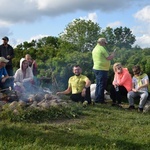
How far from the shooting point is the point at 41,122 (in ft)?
21.3

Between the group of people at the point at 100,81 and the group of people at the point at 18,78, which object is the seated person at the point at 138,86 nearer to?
the group of people at the point at 100,81

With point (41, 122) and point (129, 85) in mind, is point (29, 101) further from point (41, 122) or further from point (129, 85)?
point (129, 85)

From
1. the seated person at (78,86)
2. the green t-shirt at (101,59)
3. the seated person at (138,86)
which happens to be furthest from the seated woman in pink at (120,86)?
the seated person at (78,86)

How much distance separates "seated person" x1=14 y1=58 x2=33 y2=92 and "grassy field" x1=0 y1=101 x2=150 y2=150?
2.66m

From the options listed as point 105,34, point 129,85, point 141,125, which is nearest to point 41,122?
point 141,125

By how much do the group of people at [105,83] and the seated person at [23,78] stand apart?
107 centimetres

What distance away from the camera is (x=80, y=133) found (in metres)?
5.72

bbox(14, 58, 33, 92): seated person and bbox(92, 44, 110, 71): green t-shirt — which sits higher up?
bbox(92, 44, 110, 71): green t-shirt

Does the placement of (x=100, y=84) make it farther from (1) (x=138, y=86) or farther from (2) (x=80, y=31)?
(2) (x=80, y=31)

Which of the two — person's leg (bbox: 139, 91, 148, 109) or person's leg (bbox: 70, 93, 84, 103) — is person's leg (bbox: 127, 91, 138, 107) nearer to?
person's leg (bbox: 139, 91, 148, 109)

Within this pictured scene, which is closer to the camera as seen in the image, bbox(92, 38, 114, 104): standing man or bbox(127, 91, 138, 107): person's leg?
bbox(127, 91, 138, 107): person's leg

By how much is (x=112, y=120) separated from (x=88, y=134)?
1429 mm

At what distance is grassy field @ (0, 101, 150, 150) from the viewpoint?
502cm

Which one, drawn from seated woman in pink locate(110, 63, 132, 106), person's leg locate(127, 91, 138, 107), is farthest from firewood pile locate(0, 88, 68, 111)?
seated woman in pink locate(110, 63, 132, 106)
